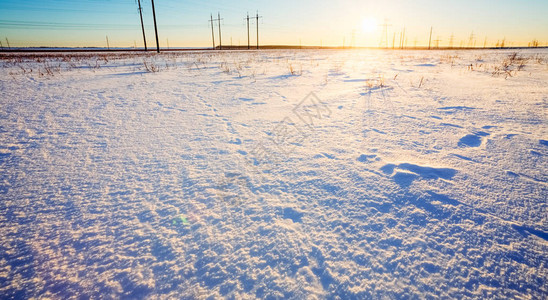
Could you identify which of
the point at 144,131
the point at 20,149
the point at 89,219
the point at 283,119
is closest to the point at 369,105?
the point at 283,119

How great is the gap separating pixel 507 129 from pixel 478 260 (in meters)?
2.07

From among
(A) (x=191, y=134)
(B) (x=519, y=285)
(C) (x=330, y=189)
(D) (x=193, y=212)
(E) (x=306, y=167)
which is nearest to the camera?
(B) (x=519, y=285)

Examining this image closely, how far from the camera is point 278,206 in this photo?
1344 mm

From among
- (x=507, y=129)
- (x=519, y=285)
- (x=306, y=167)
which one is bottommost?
(x=519, y=285)

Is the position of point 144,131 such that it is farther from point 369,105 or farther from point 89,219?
point 369,105

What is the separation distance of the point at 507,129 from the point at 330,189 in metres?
2.18

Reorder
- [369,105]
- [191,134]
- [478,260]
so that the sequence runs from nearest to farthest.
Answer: [478,260] → [191,134] → [369,105]

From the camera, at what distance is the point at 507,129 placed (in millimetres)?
2252

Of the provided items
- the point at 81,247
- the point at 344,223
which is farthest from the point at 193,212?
the point at 344,223

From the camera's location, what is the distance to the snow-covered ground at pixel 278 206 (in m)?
0.92

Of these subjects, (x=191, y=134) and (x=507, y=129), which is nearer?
(x=507, y=129)

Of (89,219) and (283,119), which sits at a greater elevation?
(283,119)

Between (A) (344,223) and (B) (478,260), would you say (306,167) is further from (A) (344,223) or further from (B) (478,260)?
(B) (478,260)

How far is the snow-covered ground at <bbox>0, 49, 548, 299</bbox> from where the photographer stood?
92 centimetres
